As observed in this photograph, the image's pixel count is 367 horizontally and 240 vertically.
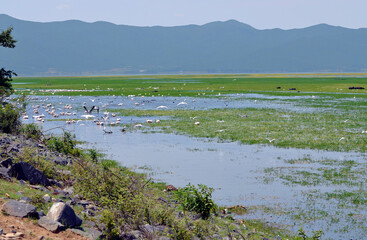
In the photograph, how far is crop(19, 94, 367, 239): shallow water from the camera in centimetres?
1507

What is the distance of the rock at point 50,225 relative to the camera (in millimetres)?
9523

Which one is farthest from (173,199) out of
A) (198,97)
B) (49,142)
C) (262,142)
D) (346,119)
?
(198,97)

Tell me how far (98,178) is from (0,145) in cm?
455

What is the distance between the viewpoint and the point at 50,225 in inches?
377

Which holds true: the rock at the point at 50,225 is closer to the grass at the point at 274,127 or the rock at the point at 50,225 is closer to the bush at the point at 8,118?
the bush at the point at 8,118

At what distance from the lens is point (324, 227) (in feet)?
44.1

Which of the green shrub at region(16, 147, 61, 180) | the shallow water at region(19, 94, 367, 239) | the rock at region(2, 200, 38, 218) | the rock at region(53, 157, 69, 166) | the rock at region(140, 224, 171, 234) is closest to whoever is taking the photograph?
the rock at region(2, 200, 38, 218)

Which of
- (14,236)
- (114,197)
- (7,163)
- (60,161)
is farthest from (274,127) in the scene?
(14,236)

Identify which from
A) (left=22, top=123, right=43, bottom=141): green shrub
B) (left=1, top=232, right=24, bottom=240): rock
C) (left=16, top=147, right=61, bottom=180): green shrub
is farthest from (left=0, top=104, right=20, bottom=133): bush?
(left=1, top=232, right=24, bottom=240): rock

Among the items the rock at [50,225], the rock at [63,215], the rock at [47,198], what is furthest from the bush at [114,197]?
the rock at [47,198]

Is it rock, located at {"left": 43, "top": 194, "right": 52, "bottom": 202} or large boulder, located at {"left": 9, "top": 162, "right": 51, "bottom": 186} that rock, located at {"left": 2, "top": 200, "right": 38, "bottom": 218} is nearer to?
rock, located at {"left": 43, "top": 194, "right": 52, "bottom": 202}

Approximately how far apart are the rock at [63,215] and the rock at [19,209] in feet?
1.18

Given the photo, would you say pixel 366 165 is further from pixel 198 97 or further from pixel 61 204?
pixel 198 97

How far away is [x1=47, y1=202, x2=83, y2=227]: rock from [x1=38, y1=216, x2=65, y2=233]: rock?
0.66 ft
